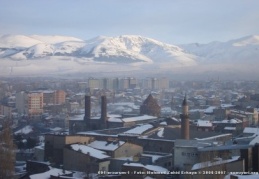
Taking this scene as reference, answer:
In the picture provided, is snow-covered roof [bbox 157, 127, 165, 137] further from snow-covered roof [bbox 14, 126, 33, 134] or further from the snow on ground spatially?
snow-covered roof [bbox 14, 126, 33, 134]

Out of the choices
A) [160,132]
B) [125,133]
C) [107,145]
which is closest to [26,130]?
[125,133]

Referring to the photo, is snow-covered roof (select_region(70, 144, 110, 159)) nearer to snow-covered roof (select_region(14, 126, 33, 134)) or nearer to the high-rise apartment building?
snow-covered roof (select_region(14, 126, 33, 134))

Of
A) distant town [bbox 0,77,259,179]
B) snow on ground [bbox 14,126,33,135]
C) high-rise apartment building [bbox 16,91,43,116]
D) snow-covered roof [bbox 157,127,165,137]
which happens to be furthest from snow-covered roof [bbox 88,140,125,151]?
high-rise apartment building [bbox 16,91,43,116]

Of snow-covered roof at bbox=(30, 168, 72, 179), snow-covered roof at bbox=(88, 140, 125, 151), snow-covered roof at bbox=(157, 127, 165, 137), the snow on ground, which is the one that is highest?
snow-covered roof at bbox=(157, 127, 165, 137)

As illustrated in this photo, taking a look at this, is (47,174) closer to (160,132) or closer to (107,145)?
(107,145)

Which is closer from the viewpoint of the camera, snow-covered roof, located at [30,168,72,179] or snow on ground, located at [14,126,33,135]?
snow-covered roof, located at [30,168,72,179]

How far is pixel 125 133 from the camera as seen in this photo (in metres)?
12.7

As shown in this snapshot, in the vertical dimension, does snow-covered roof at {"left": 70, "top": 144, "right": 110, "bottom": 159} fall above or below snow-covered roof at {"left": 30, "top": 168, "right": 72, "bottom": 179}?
above

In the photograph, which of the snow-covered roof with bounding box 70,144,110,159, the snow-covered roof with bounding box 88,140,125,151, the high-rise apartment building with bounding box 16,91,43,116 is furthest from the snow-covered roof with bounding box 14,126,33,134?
the snow-covered roof with bounding box 70,144,110,159

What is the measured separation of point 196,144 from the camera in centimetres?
877

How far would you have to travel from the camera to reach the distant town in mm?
6898

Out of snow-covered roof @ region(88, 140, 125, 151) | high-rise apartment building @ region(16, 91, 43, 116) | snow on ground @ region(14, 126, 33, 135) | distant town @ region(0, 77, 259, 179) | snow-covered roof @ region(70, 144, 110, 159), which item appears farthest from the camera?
high-rise apartment building @ region(16, 91, 43, 116)

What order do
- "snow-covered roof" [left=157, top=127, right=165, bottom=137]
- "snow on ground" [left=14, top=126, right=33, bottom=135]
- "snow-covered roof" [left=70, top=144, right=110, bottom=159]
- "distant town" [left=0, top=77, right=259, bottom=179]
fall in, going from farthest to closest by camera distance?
"snow on ground" [left=14, top=126, right=33, bottom=135] < "snow-covered roof" [left=157, top=127, right=165, bottom=137] < "snow-covered roof" [left=70, top=144, right=110, bottom=159] < "distant town" [left=0, top=77, right=259, bottom=179]

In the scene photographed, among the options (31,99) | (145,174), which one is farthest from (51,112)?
(145,174)
